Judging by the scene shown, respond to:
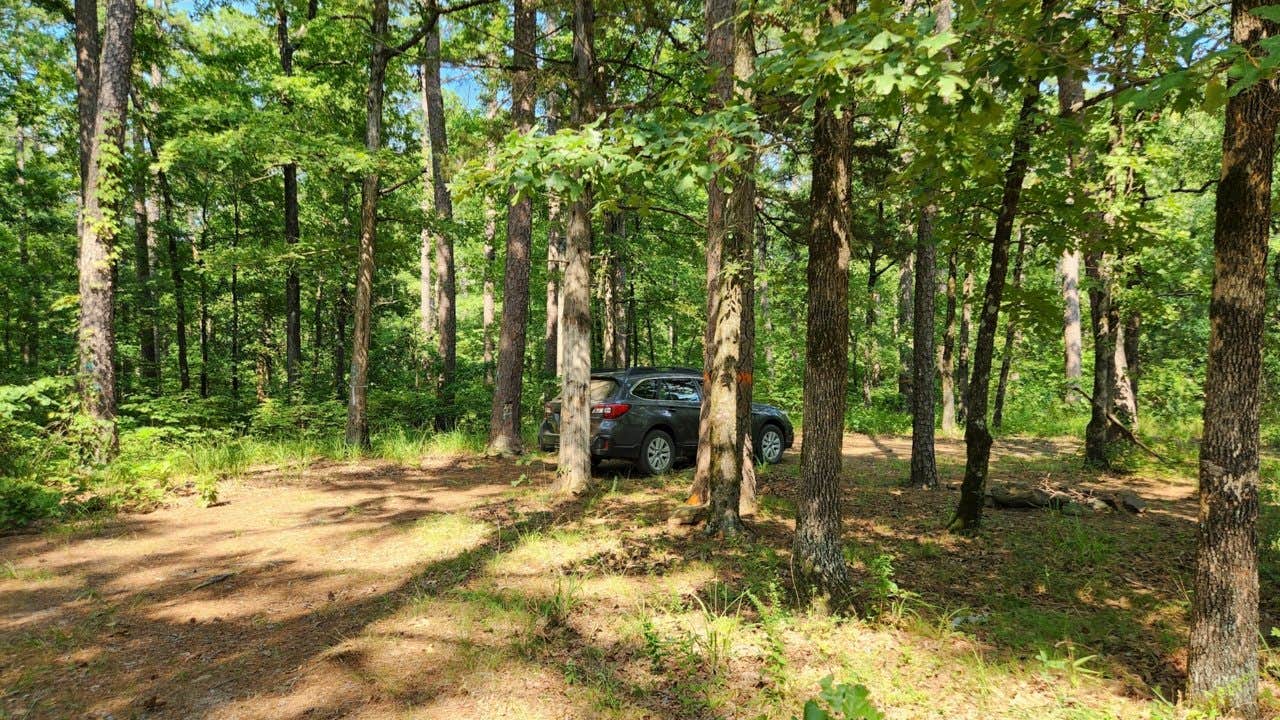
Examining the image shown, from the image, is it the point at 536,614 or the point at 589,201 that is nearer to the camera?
the point at 536,614

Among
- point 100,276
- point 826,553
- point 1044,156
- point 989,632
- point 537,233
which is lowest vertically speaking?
point 989,632

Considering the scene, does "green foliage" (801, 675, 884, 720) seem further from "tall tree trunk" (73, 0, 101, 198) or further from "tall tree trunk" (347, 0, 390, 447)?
"tall tree trunk" (73, 0, 101, 198)

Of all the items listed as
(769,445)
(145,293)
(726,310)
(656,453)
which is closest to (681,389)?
(656,453)

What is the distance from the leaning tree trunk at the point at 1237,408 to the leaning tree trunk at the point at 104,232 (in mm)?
11478

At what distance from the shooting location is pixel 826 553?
434cm

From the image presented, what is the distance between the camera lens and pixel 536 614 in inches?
169

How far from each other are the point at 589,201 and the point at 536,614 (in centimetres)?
515

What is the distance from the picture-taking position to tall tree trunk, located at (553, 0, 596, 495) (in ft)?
24.1

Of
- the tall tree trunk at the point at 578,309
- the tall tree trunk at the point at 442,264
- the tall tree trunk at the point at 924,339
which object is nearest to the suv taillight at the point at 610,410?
the tall tree trunk at the point at 578,309

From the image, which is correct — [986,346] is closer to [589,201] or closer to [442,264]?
[589,201]

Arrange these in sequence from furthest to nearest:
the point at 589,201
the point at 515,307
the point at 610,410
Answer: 1. the point at 515,307
2. the point at 610,410
3. the point at 589,201

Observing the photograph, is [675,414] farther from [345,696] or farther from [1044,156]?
[345,696]

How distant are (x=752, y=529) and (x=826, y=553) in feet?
6.48

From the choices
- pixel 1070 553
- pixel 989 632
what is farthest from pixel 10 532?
pixel 1070 553
